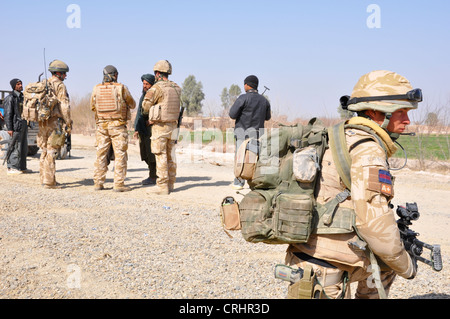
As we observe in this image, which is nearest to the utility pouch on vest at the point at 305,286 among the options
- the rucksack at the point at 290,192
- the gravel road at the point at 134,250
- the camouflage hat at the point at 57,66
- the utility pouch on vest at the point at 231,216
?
the rucksack at the point at 290,192

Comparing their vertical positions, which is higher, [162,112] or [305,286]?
[162,112]

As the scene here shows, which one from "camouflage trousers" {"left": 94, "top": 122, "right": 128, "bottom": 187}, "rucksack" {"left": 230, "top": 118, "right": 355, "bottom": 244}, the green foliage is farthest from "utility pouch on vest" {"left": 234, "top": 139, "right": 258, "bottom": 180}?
the green foliage

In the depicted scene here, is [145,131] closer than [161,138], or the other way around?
[161,138]

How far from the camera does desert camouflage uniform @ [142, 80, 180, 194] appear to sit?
7.61m

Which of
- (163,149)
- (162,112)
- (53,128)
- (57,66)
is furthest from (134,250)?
(57,66)

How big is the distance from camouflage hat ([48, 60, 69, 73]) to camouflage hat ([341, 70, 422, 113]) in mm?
7191

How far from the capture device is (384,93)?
2371mm

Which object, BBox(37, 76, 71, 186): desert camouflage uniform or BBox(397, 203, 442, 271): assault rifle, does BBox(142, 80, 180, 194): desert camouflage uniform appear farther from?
BBox(397, 203, 442, 271): assault rifle

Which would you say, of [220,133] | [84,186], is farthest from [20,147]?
[220,133]

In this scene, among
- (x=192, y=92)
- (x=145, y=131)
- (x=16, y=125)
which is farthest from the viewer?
(x=192, y=92)

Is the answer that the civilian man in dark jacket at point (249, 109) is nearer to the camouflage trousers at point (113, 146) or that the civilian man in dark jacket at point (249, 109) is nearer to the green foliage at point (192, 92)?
the camouflage trousers at point (113, 146)

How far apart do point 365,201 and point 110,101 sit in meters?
6.26

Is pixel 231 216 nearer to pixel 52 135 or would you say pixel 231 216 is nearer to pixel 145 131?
pixel 52 135
